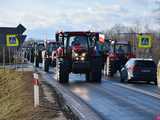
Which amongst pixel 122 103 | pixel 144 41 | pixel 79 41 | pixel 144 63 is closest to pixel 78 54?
pixel 79 41

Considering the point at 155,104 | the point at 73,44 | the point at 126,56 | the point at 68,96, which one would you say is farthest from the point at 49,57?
the point at 155,104

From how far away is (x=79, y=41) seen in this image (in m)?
33.5

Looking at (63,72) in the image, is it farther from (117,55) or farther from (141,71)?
(117,55)

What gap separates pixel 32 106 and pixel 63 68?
14509 millimetres

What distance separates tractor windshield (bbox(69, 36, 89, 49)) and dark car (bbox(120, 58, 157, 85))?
2.87 meters

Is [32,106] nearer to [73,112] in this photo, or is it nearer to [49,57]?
[73,112]

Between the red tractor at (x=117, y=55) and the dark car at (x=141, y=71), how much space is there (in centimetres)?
686

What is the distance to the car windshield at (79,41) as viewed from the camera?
3331cm

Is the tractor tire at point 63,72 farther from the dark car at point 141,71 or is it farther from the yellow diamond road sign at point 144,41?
the yellow diamond road sign at point 144,41

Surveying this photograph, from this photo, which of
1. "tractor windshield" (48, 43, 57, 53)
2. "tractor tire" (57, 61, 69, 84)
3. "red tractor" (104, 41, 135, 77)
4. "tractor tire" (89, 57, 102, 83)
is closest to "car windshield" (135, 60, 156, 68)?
"tractor tire" (89, 57, 102, 83)

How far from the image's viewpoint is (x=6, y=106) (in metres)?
18.1

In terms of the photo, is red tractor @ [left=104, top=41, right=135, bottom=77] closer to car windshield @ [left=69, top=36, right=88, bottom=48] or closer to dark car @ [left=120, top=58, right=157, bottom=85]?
dark car @ [left=120, top=58, right=157, bottom=85]

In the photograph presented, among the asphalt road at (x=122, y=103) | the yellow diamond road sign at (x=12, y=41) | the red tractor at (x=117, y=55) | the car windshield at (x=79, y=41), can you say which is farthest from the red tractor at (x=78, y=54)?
the red tractor at (x=117, y=55)

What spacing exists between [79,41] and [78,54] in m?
0.79
